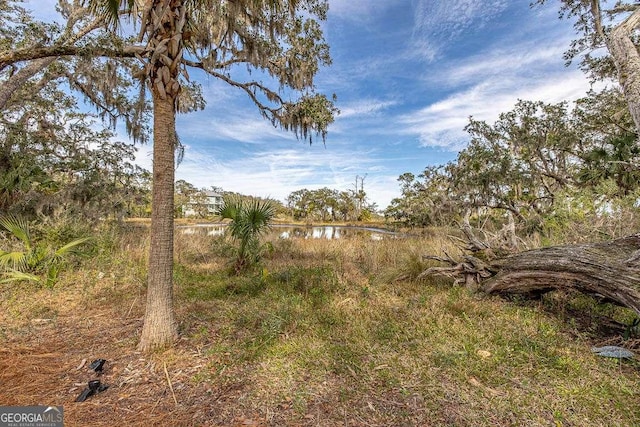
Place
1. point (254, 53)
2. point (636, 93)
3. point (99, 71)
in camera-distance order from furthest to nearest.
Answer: point (99, 71)
point (254, 53)
point (636, 93)

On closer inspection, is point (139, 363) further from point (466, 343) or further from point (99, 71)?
point (99, 71)

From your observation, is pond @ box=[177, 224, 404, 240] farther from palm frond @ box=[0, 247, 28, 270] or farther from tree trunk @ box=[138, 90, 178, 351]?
tree trunk @ box=[138, 90, 178, 351]

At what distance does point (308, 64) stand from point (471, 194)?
1156 centimetres

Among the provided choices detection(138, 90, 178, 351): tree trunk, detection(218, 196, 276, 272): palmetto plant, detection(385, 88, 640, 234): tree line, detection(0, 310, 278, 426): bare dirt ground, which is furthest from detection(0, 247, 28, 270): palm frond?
detection(385, 88, 640, 234): tree line

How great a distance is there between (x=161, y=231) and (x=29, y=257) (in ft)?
15.0

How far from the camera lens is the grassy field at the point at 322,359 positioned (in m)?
1.88

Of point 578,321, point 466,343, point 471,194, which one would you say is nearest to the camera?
point 466,343

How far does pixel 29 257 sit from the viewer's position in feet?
16.1

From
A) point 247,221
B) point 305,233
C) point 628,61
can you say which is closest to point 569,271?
point 628,61

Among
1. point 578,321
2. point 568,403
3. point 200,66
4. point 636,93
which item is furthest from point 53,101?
point 636,93

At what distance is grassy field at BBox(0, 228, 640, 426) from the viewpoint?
6.18ft

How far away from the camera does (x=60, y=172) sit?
8164 millimetres

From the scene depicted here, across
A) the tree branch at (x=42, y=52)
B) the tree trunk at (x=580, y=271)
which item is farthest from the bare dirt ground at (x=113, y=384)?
the tree branch at (x=42, y=52)

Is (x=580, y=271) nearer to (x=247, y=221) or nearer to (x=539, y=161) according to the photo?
(x=247, y=221)
